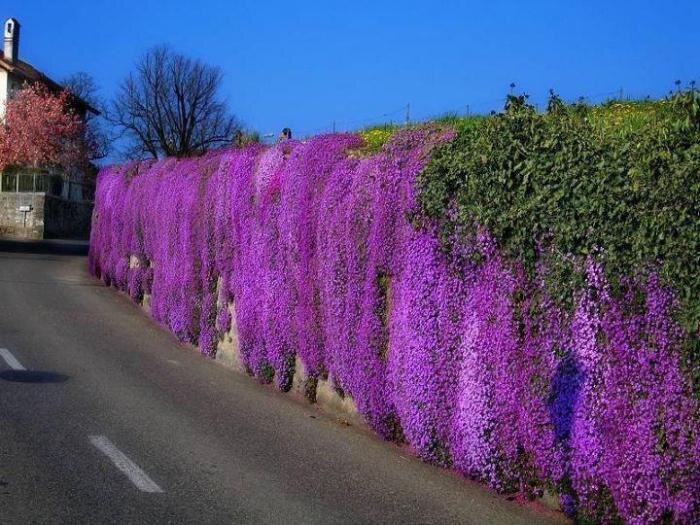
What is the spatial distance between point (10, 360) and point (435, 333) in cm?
695

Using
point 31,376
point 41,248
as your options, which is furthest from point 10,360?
point 41,248

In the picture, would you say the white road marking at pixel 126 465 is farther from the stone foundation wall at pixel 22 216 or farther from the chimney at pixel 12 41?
the chimney at pixel 12 41

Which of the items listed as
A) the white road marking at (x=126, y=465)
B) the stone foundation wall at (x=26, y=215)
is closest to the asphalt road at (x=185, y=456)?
the white road marking at (x=126, y=465)

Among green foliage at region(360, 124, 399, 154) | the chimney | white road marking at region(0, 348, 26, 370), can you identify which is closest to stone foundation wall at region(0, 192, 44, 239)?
the chimney

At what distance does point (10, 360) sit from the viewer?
41.5 feet

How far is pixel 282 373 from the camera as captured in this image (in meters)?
12.1

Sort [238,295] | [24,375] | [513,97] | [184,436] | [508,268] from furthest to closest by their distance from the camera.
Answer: [238,295], [24,375], [184,436], [513,97], [508,268]

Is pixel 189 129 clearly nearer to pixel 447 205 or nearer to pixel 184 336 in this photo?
pixel 184 336

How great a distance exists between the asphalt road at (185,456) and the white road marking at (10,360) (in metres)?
0.01

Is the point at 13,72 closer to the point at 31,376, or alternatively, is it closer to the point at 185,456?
the point at 31,376

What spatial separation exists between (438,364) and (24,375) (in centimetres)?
592

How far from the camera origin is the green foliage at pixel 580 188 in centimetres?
601

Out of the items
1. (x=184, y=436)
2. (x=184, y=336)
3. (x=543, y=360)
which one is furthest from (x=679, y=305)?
(x=184, y=336)

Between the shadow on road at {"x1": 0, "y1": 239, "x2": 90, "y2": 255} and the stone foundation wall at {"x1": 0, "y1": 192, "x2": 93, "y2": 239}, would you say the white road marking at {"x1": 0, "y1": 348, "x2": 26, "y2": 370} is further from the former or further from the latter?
the stone foundation wall at {"x1": 0, "y1": 192, "x2": 93, "y2": 239}
